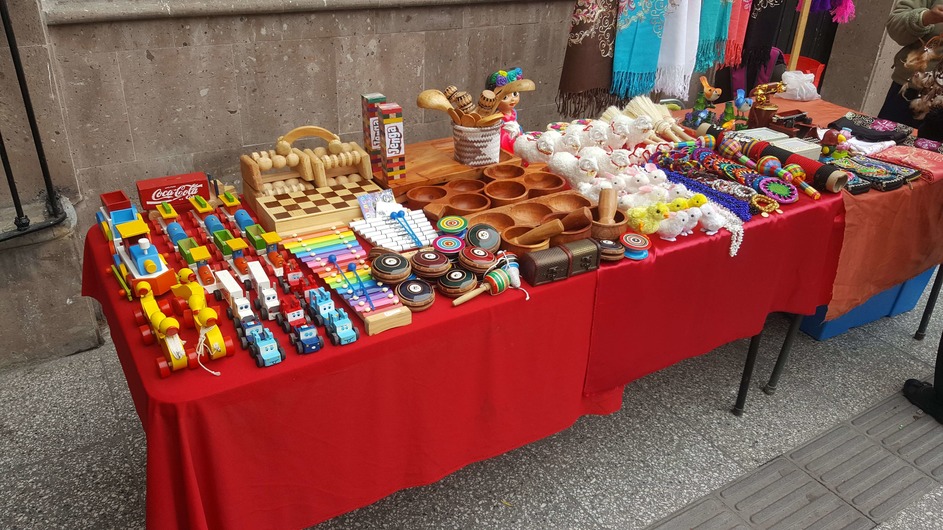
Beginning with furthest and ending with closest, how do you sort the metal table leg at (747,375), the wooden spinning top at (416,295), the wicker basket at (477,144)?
the metal table leg at (747,375) → the wicker basket at (477,144) → the wooden spinning top at (416,295)

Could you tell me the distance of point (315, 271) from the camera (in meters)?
1.76

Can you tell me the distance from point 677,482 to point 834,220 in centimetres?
114

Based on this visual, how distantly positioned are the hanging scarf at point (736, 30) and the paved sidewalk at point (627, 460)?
2.09 metres

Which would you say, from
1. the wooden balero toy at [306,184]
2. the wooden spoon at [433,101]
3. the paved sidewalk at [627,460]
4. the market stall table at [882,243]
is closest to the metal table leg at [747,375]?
the paved sidewalk at [627,460]

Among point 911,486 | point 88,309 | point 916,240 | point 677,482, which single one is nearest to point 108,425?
point 88,309

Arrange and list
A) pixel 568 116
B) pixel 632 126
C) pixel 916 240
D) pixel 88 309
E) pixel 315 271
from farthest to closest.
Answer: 1. pixel 568 116
2. pixel 88 309
3. pixel 916 240
4. pixel 632 126
5. pixel 315 271

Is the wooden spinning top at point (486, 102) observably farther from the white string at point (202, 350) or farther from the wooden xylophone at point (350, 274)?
the white string at point (202, 350)

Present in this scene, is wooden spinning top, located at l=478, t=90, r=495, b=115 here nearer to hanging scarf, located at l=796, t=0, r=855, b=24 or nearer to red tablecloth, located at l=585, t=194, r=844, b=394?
red tablecloth, located at l=585, t=194, r=844, b=394

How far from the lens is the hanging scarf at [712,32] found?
390 cm

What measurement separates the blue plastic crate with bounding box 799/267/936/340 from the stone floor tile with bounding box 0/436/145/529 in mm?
3055

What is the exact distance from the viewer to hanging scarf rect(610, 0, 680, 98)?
3.74m

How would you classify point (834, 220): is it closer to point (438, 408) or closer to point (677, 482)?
point (677, 482)

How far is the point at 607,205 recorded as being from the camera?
201cm

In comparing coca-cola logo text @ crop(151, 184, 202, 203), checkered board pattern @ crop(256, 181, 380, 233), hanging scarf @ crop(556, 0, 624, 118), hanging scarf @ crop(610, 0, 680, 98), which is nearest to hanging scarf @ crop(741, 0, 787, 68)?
hanging scarf @ crop(610, 0, 680, 98)
